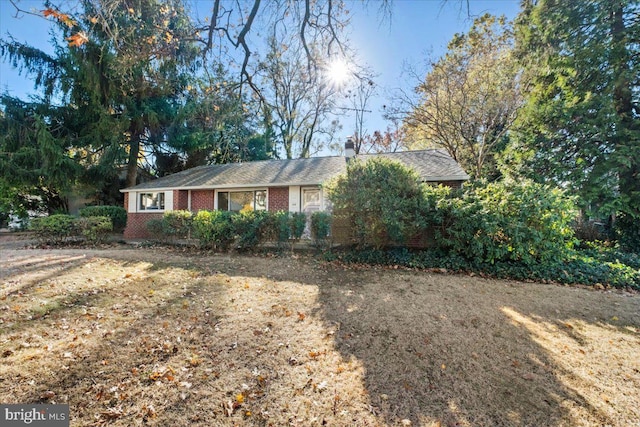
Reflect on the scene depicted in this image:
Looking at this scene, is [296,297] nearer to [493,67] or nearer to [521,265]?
[521,265]

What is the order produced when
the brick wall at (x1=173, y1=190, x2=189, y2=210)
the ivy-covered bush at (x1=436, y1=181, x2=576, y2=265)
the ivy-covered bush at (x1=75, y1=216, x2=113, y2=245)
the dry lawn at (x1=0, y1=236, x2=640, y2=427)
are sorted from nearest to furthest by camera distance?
the dry lawn at (x1=0, y1=236, x2=640, y2=427), the ivy-covered bush at (x1=436, y1=181, x2=576, y2=265), the ivy-covered bush at (x1=75, y1=216, x2=113, y2=245), the brick wall at (x1=173, y1=190, x2=189, y2=210)

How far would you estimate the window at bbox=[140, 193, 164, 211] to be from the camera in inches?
596

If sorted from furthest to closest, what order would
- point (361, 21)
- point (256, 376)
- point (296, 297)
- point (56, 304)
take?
point (296, 297) < point (361, 21) < point (56, 304) < point (256, 376)

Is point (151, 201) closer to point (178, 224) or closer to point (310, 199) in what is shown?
point (178, 224)

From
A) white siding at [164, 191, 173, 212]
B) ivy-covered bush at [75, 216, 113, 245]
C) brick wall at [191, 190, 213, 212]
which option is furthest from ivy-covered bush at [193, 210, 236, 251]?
white siding at [164, 191, 173, 212]

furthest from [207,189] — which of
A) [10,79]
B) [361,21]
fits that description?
[10,79]

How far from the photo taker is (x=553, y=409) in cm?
251

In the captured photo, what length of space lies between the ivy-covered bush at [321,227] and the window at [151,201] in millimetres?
10433

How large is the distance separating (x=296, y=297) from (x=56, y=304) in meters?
3.74

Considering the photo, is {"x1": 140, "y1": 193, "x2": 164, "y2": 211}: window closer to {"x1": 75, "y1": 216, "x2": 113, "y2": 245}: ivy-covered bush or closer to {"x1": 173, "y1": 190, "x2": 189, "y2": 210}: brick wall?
{"x1": 173, "y1": 190, "x2": 189, "y2": 210}: brick wall

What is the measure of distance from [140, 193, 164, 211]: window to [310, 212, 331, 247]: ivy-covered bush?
1043 centimetres

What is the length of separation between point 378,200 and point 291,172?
736 centimetres

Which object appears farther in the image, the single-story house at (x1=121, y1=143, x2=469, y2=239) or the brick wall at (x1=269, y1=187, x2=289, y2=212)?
the brick wall at (x1=269, y1=187, x2=289, y2=212)

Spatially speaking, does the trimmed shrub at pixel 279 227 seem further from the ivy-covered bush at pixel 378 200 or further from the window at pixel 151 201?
the window at pixel 151 201
